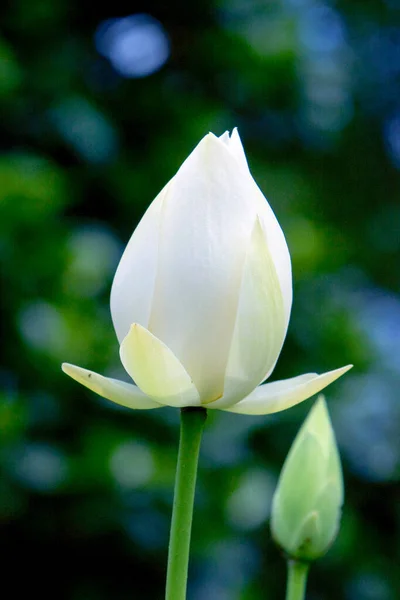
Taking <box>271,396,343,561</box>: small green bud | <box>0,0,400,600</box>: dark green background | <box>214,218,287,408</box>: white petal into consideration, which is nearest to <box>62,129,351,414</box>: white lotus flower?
<box>214,218,287,408</box>: white petal

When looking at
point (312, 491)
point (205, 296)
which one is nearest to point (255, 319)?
point (205, 296)

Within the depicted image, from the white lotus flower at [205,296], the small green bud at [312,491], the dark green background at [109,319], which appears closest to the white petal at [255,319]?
the white lotus flower at [205,296]

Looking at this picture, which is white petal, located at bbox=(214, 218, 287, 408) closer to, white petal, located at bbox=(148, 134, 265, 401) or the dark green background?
white petal, located at bbox=(148, 134, 265, 401)

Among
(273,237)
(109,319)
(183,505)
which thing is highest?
(109,319)

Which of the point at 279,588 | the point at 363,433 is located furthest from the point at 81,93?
the point at 279,588

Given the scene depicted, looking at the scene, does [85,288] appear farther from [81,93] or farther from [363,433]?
[363,433]

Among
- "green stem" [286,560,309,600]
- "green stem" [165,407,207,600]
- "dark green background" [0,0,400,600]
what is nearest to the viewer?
"green stem" [165,407,207,600]

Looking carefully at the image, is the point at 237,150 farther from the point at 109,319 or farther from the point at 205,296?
the point at 109,319
